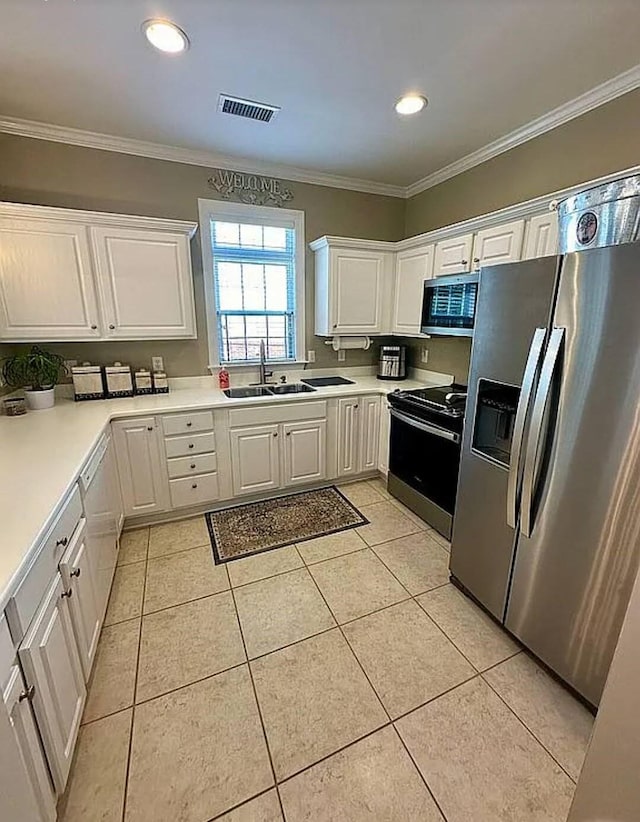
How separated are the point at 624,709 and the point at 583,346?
1.08m

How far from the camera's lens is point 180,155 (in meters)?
2.82

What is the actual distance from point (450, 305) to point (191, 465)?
224 cm

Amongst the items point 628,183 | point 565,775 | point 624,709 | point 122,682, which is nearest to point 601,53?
point 628,183

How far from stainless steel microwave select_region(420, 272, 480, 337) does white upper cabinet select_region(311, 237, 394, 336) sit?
0.62m

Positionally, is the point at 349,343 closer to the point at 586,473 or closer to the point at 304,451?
the point at 304,451

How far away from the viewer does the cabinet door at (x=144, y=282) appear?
256 cm

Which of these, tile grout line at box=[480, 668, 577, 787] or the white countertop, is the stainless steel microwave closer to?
the white countertop

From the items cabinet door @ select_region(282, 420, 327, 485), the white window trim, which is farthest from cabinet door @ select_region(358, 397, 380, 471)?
the white window trim

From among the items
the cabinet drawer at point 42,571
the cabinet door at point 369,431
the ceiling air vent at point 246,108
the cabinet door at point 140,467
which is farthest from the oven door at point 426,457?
the ceiling air vent at point 246,108

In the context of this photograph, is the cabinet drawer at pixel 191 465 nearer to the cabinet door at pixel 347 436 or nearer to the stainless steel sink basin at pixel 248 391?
the stainless steel sink basin at pixel 248 391

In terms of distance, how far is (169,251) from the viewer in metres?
2.69

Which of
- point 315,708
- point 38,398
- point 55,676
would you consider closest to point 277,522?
point 315,708

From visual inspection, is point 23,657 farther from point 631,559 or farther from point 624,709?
point 631,559

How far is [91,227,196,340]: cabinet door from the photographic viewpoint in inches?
101
